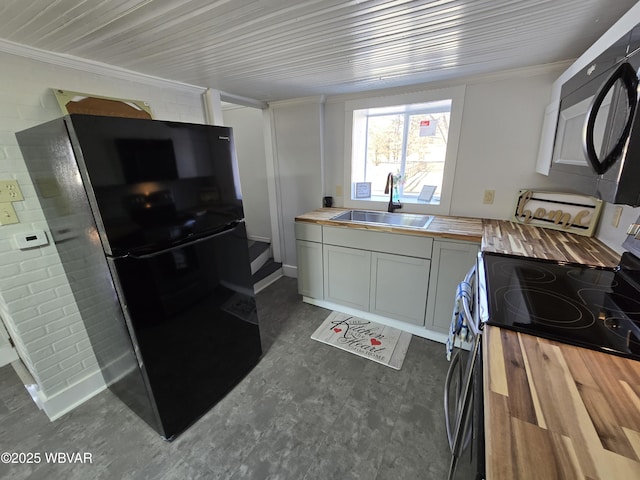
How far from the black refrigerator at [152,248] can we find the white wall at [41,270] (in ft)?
0.23

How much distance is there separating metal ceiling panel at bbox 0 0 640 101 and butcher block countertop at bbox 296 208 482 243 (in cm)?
116

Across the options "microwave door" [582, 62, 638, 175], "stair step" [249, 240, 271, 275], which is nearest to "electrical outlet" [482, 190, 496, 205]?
"microwave door" [582, 62, 638, 175]

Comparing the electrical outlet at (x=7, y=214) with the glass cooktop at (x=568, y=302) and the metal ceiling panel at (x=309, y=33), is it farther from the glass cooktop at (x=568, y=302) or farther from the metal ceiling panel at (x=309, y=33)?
the glass cooktop at (x=568, y=302)

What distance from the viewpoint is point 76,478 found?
135 centimetres

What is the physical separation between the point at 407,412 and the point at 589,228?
170 centimetres

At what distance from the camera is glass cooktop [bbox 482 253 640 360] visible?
81 cm

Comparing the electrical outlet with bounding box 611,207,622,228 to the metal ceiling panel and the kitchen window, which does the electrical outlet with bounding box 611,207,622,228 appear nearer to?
the metal ceiling panel

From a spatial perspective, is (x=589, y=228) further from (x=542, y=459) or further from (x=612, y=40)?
(x=542, y=459)

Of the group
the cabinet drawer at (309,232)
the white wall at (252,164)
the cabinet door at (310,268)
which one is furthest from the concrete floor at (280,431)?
the white wall at (252,164)

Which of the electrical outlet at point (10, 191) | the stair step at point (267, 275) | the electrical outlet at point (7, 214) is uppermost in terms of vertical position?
the electrical outlet at point (10, 191)

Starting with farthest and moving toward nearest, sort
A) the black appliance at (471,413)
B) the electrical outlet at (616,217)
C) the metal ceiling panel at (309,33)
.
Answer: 1. the electrical outlet at (616,217)
2. the metal ceiling panel at (309,33)
3. the black appliance at (471,413)

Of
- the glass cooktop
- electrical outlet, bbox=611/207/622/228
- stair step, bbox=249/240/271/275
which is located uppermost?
electrical outlet, bbox=611/207/622/228

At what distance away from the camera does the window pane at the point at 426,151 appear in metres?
2.47

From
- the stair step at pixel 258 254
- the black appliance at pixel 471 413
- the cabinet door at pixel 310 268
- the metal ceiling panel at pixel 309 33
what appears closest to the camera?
the black appliance at pixel 471 413
